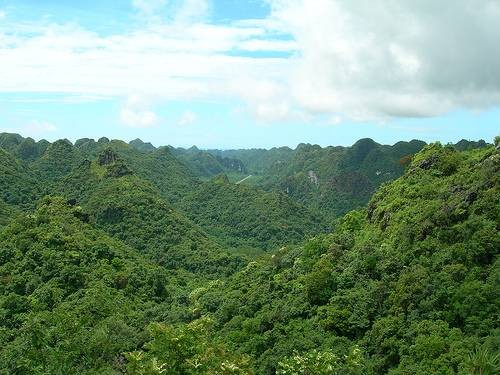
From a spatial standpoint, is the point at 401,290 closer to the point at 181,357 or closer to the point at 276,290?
the point at 276,290

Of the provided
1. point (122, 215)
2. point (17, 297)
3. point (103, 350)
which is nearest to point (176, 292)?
point (17, 297)

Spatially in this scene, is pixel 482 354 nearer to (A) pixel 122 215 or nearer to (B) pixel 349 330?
(B) pixel 349 330

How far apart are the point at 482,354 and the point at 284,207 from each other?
97.4 metres

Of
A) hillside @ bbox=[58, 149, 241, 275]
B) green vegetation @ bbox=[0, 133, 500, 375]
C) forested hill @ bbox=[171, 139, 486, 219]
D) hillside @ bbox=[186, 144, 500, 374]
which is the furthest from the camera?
forested hill @ bbox=[171, 139, 486, 219]

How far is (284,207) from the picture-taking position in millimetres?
113125

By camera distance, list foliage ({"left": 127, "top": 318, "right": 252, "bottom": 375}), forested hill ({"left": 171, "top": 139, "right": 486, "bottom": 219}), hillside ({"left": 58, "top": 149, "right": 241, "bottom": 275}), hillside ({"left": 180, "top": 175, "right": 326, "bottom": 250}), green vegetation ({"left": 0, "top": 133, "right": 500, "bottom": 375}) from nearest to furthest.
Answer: foliage ({"left": 127, "top": 318, "right": 252, "bottom": 375}), green vegetation ({"left": 0, "top": 133, "right": 500, "bottom": 375}), hillside ({"left": 58, "top": 149, "right": 241, "bottom": 275}), hillside ({"left": 180, "top": 175, "right": 326, "bottom": 250}), forested hill ({"left": 171, "top": 139, "right": 486, "bottom": 219})

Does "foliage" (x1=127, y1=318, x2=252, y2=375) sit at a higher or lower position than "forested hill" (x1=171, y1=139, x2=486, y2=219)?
lower

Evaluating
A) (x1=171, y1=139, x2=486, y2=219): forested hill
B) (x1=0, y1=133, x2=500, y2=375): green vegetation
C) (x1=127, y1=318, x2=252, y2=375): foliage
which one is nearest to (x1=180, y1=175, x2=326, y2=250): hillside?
(x1=171, y1=139, x2=486, y2=219): forested hill

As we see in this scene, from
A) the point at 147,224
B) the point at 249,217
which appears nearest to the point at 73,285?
the point at 147,224

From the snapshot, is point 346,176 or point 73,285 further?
point 346,176

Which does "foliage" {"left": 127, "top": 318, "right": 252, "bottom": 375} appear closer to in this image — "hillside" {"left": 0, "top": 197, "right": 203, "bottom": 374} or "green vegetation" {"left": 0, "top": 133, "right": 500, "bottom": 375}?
"green vegetation" {"left": 0, "top": 133, "right": 500, "bottom": 375}

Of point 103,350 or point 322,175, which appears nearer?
point 103,350

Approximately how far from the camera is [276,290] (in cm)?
3762

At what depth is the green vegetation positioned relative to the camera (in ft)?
72.6
